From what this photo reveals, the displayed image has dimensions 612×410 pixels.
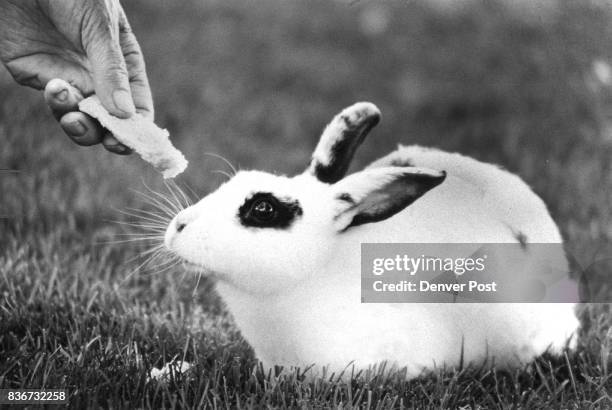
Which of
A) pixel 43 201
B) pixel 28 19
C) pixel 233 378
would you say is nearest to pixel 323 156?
pixel 233 378

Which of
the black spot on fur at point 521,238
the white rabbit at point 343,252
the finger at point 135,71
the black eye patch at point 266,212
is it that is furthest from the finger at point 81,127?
the black spot on fur at point 521,238

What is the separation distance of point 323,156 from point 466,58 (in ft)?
7.40

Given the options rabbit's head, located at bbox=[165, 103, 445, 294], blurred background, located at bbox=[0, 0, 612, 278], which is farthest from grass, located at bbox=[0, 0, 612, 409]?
rabbit's head, located at bbox=[165, 103, 445, 294]

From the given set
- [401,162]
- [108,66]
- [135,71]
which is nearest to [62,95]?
[108,66]

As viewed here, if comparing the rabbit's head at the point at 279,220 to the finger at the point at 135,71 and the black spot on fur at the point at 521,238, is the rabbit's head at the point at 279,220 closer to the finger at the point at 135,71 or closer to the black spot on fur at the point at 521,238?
the black spot on fur at the point at 521,238

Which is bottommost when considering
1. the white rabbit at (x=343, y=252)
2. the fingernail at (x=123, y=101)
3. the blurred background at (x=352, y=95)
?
the white rabbit at (x=343, y=252)

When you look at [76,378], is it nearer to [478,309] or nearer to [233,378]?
[233,378]

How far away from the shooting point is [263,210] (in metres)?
1.73

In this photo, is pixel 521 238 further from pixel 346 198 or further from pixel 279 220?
pixel 279 220

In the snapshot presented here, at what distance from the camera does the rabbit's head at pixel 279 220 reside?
1705 millimetres

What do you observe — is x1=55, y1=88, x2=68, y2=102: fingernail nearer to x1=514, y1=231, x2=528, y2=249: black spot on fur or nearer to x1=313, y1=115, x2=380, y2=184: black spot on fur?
x1=313, y1=115, x2=380, y2=184: black spot on fur

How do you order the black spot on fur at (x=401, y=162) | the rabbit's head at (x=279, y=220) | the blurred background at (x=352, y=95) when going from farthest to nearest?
the blurred background at (x=352, y=95)
the black spot on fur at (x=401, y=162)
the rabbit's head at (x=279, y=220)

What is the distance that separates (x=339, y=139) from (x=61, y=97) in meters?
0.63

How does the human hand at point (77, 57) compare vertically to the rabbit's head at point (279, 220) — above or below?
above
